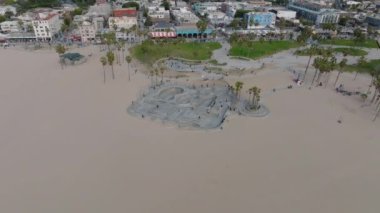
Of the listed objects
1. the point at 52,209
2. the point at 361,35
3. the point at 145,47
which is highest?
the point at 361,35

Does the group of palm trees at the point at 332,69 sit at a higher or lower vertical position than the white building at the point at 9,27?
higher

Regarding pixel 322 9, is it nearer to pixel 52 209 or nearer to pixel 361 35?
pixel 361 35

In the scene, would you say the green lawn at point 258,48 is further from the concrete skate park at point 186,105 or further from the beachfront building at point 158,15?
the beachfront building at point 158,15

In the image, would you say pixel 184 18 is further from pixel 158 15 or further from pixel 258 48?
pixel 258 48

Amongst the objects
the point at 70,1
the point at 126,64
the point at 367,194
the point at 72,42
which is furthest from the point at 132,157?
the point at 70,1

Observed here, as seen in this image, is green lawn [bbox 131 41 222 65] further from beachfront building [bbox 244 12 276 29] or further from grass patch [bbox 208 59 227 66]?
beachfront building [bbox 244 12 276 29]

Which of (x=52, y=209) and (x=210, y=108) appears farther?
(x=210, y=108)

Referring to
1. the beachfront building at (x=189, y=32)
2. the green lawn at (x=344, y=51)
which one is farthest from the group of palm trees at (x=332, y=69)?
the beachfront building at (x=189, y=32)

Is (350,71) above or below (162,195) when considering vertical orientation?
above
